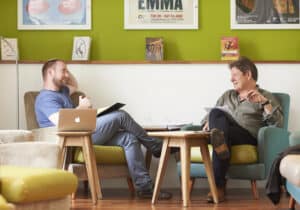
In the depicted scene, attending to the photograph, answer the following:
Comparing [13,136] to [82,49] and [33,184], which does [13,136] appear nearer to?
[33,184]

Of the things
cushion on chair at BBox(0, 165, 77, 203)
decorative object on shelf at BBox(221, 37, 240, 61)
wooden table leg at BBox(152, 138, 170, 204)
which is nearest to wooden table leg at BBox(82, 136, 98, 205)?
wooden table leg at BBox(152, 138, 170, 204)

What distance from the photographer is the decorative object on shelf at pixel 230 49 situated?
6121 mm

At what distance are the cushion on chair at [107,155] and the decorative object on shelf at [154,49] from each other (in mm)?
1125

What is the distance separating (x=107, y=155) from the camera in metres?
5.29

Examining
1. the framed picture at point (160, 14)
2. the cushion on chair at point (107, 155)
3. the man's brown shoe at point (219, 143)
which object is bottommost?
the cushion on chair at point (107, 155)

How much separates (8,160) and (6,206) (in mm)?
1280

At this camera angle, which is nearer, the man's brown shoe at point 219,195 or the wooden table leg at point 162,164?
the wooden table leg at point 162,164

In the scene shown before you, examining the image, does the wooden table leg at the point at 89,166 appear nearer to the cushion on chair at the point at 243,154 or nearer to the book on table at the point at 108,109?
the book on table at the point at 108,109

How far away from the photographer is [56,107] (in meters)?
5.40

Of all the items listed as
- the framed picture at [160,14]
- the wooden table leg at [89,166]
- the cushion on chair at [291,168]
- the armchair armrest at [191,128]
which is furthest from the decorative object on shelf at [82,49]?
the cushion on chair at [291,168]

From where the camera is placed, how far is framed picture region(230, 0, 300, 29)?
6180 millimetres

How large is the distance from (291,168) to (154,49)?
2.78m

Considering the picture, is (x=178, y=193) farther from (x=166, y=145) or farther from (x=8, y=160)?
(x=8, y=160)

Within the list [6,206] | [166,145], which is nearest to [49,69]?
[166,145]
